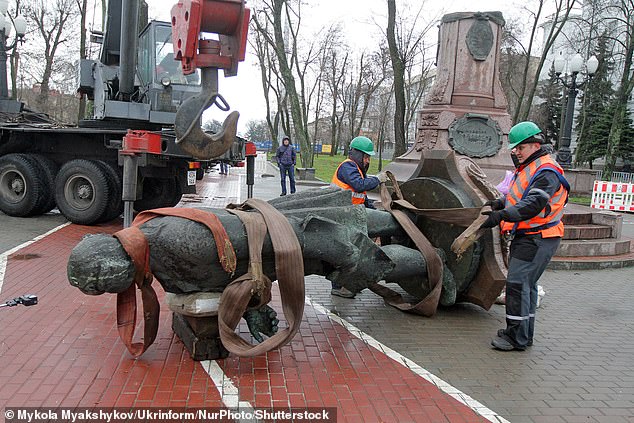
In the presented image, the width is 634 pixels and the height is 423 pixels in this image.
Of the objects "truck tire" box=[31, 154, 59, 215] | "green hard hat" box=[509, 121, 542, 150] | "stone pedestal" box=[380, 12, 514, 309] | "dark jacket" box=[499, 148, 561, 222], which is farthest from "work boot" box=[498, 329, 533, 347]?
"truck tire" box=[31, 154, 59, 215]

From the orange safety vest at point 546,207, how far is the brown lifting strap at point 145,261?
2298mm

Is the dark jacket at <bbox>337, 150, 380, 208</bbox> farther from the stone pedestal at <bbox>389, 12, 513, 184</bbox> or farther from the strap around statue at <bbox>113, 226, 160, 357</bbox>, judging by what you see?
the stone pedestal at <bbox>389, 12, 513, 184</bbox>

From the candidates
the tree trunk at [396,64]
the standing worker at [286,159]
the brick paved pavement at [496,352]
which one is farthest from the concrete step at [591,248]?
Result: the tree trunk at [396,64]

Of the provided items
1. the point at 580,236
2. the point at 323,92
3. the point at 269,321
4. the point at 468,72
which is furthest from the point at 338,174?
the point at 323,92

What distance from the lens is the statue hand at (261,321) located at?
3.80m

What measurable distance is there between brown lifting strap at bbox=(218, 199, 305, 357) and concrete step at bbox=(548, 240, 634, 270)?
5278 mm

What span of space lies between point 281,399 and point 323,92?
152 ft

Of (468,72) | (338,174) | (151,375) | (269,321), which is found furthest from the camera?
(468,72)

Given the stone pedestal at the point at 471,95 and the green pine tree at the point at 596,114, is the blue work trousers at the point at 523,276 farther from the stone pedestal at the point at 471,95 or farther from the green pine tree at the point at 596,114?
the green pine tree at the point at 596,114

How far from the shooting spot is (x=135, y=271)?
131 inches

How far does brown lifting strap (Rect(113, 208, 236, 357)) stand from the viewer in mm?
3303

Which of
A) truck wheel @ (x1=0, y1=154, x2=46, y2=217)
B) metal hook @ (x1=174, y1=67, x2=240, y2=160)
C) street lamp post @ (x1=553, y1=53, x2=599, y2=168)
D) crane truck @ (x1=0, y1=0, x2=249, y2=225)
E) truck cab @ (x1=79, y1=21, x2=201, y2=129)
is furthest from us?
street lamp post @ (x1=553, y1=53, x2=599, y2=168)

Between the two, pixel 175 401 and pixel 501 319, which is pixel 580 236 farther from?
pixel 175 401

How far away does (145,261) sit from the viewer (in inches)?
132
